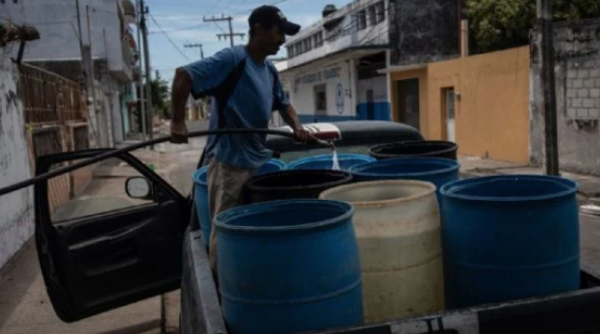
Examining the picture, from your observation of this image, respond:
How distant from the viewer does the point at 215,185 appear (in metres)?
3.04

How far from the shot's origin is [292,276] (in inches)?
76.0

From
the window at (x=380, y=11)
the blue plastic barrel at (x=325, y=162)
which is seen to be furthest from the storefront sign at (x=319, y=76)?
the blue plastic barrel at (x=325, y=162)

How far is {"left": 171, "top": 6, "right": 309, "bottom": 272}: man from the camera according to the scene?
291cm

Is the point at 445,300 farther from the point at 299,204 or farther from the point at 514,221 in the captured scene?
the point at 299,204

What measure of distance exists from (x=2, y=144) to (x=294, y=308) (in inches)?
251

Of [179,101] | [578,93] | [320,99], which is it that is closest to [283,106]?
[179,101]

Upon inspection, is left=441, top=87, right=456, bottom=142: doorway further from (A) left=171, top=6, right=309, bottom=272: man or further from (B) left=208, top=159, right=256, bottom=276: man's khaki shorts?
(B) left=208, top=159, right=256, bottom=276: man's khaki shorts

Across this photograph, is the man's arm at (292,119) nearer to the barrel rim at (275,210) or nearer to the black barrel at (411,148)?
the black barrel at (411,148)

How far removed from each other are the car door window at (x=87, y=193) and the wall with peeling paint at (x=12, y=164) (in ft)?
1.22

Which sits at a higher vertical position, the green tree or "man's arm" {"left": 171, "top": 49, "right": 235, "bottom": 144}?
the green tree

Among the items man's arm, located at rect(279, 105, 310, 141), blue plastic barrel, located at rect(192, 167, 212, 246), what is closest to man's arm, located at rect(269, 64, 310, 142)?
man's arm, located at rect(279, 105, 310, 141)

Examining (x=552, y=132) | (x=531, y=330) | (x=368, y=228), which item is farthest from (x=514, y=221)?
(x=552, y=132)

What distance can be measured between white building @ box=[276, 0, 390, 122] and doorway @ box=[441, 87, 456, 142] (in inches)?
154

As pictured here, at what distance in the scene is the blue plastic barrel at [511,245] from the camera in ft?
6.68
